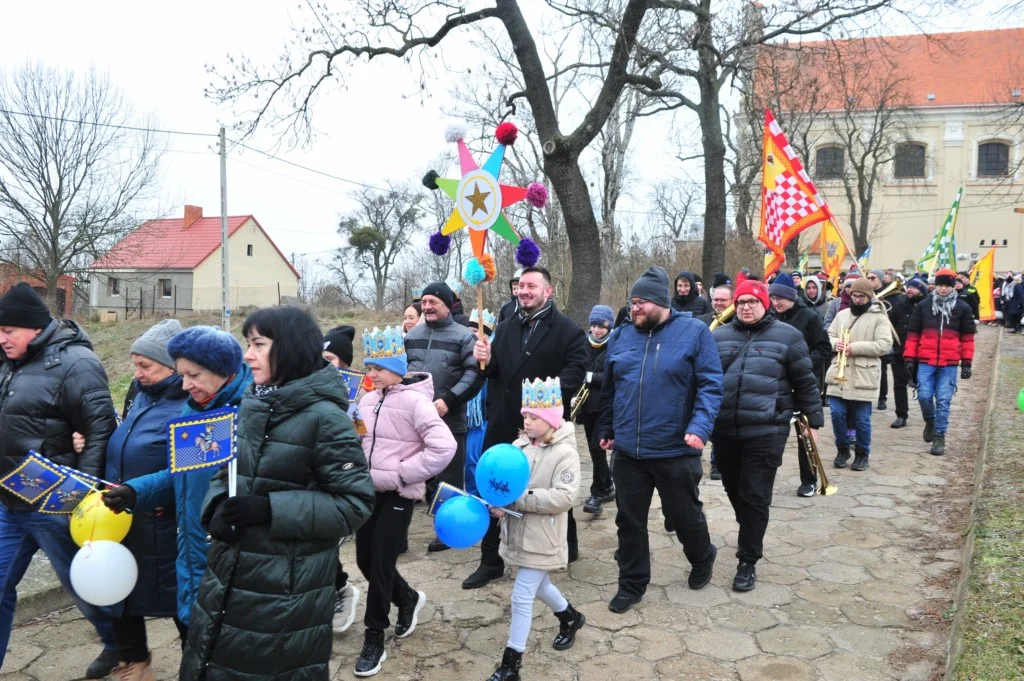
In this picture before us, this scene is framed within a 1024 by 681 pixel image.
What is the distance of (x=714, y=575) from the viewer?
17.6 ft

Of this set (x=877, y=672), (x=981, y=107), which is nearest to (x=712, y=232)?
(x=877, y=672)

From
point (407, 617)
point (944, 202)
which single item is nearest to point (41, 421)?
point (407, 617)

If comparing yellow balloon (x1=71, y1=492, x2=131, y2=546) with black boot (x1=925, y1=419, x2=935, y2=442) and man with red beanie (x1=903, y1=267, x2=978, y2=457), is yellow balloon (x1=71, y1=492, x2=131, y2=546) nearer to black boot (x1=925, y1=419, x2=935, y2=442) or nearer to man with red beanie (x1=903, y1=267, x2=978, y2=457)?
man with red beanie (x1=903, y1=267, x2=978, y2=457)

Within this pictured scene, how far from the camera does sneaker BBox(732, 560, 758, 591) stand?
199 inches

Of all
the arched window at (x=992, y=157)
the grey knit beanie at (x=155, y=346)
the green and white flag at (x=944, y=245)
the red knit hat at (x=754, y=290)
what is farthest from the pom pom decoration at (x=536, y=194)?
the arched window at (x=992, y=157)

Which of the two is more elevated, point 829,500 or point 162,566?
point 162,566

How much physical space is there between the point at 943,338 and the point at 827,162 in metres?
41.5

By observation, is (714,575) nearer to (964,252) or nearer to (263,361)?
(263,361)

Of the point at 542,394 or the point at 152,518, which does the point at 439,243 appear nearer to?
the point at 542,394

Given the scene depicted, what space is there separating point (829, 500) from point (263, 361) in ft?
19.6

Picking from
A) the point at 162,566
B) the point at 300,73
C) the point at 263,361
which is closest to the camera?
the point at 263,361

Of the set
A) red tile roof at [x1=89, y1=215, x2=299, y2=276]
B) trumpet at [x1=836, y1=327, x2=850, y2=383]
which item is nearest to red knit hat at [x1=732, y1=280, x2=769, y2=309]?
trumpet at [x1=836, y1=327, x2=850, y2=383]

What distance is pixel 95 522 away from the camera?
3.27 m

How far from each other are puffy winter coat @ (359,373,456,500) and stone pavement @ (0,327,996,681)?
A: 3.28ft
